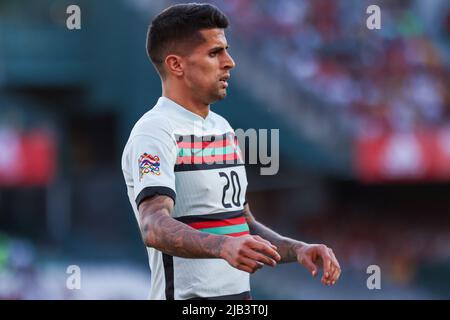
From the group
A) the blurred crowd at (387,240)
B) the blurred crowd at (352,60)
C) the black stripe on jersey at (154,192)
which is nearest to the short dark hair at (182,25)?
the black stripe on jersey at (154,192)

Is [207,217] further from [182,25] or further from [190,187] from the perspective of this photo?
[182,25]

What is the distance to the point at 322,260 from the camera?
3312 millimetres

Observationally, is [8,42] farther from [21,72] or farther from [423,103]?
[423,103]

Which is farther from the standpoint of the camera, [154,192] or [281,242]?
[281,242]

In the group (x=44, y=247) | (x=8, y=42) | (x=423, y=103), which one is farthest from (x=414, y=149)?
(x=8, y=42)

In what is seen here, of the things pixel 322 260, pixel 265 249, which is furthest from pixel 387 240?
pixel 265 249

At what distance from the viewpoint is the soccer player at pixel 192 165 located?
3336mm

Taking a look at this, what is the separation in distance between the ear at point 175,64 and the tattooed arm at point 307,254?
0.58 meters

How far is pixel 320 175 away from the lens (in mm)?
14320

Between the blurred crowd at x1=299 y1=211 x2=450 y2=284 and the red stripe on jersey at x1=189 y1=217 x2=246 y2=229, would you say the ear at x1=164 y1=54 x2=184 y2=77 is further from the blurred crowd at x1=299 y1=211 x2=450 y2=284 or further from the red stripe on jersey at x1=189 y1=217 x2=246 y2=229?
the blurred crowd at x1=299 y1=211 x2=450 y2=284

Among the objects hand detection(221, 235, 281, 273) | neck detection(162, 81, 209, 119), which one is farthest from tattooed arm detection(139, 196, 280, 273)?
neck detection(162, 81, 209, 119)

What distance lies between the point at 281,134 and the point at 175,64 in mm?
9365

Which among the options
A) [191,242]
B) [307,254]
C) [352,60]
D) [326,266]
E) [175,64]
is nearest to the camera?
[191,242]

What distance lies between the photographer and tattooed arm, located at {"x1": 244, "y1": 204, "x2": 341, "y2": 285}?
10.6 ft
